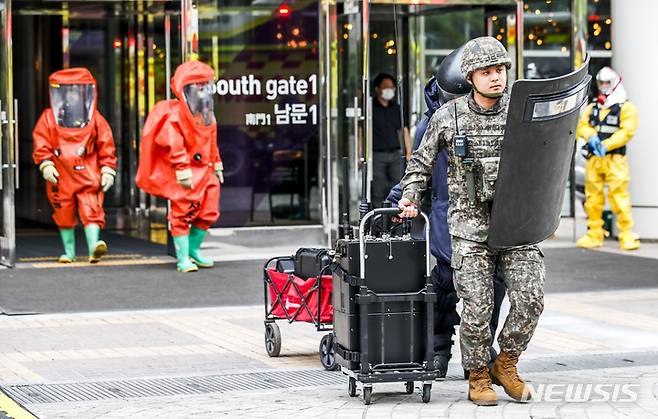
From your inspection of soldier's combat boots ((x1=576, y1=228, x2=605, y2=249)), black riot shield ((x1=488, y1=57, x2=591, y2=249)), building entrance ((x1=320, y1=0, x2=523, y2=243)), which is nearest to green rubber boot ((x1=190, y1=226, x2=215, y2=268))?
building entrance ((x1=320, y1=0, x2=523, y2=243))

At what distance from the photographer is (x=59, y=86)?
14.1 m

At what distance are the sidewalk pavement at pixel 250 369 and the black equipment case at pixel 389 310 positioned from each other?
20 centimetres

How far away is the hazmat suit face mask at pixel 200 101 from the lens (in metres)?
13.3

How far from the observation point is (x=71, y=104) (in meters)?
14.1

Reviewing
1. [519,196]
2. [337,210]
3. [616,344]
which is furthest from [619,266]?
[519,196]

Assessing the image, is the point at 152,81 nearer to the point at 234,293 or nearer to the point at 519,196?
the point at 234,293

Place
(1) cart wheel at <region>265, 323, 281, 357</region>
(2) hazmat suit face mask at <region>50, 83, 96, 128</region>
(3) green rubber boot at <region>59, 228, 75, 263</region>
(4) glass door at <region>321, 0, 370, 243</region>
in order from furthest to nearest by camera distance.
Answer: (4) glass door at <region>321, 0, 370, 243</region>, (3) green rubber boot at <region>59, 228, 75, 263</region>, (2) hazmat suit face mask at <region>50, 83, 96, 128</region>, (1) cart wheel at <region>265, 323, 281, 357</region>

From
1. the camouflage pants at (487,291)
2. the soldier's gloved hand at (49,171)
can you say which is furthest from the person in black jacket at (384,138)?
the camouflage pants at (487,291)

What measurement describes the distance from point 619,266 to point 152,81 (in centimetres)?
802

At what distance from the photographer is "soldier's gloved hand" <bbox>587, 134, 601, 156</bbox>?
15250mm

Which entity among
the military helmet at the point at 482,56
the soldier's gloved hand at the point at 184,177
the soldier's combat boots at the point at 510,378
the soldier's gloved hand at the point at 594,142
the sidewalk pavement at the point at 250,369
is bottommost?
the sidewalk pavement at the point at 250,369

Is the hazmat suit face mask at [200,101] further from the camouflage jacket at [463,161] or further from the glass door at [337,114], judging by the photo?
the camouflage jacket at [463,161]

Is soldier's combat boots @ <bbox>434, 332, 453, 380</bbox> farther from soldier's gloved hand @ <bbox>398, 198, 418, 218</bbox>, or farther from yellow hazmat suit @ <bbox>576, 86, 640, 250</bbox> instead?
yellow hazmat suit @ <bbox>576, 86, 640, 250</bbox>

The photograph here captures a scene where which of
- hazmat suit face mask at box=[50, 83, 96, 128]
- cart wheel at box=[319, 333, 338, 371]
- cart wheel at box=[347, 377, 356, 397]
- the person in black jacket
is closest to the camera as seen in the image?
cart wheel at box=[347, 377, 356, 397]
